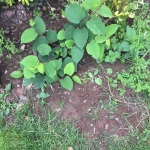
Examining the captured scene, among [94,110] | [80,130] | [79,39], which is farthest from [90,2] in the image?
[80,130]

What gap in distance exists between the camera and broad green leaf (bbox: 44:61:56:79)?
7.85ft

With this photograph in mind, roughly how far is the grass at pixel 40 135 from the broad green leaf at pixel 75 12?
35.2 inches

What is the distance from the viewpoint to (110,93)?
2.57m

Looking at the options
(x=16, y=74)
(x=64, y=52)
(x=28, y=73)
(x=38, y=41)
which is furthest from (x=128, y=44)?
(x=16, y=74)

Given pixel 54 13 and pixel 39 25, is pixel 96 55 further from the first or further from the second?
pixel 54 13

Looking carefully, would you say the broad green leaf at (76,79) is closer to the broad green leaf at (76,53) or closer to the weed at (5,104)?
the broad green leaf at (76,53)

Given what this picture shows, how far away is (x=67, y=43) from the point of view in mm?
2529

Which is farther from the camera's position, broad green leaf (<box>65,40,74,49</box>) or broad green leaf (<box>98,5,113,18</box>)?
broad green leaf (<box>65,40,74,49</box>)

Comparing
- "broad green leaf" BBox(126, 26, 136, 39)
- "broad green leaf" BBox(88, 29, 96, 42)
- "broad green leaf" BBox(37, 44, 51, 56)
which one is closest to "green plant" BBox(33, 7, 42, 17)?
"broad green leaf" BBox(37, 44, 51, 56)

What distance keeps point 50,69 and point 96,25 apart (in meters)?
0.56

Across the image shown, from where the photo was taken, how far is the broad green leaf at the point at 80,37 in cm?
242

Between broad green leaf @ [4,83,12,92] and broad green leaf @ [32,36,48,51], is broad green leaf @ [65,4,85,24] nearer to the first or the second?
broad green leaf @ [32,36,48,51]

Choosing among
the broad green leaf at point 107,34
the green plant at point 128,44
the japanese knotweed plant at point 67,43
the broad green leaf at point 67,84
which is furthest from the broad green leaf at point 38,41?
the green plant at point 128,44

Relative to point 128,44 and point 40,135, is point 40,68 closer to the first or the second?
point 40,135
